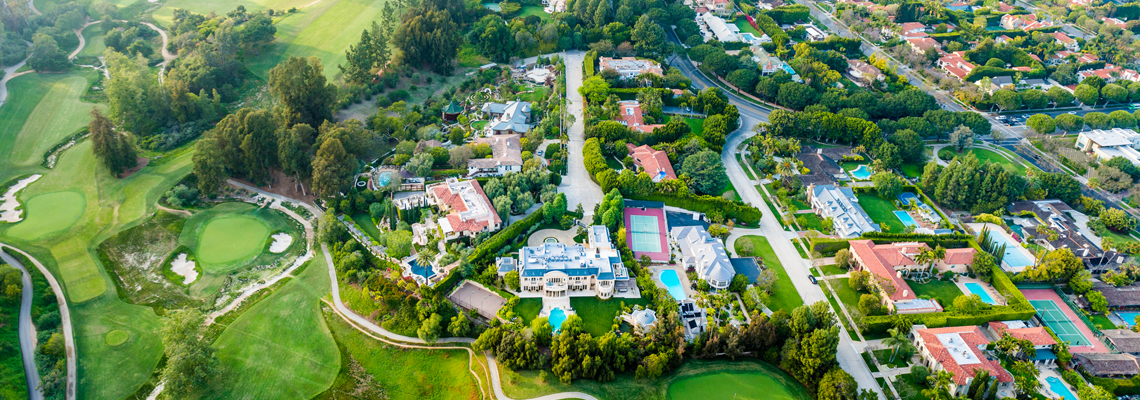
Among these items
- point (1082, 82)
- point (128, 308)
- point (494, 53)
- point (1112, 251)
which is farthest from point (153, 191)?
point (1082, 82)

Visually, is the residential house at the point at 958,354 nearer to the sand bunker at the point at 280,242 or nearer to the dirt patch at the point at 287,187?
the sand bunker at the point at 280,242

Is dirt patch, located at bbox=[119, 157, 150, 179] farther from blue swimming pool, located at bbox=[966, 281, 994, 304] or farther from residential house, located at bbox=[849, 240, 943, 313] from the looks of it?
blue swimming pool, located at bbox=[966, 281, 994, 304]

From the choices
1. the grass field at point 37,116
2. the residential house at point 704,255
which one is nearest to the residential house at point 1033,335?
the residential house at point 704,255

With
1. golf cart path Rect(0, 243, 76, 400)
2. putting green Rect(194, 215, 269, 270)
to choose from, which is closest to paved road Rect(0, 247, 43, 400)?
golf cart path Rect(0, 243, 76, 400)

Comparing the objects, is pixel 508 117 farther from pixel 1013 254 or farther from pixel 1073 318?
pixel 1073 318

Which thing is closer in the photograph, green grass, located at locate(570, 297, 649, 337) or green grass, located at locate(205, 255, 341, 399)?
green grass, located at locate(205, 255, 341, 399)

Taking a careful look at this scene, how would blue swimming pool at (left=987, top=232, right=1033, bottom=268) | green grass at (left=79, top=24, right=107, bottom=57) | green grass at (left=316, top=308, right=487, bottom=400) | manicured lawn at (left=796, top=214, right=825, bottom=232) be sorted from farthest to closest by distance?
green grass at (left=79, top=24, right=107, bottom=57) < manicured lawn at (left=796, top=214, right=825, bottom=232) < blue swimming pool at (left=987, top=232, right=1033, bottom=268) < green grass at (left=316, top=308, right=487, bottom=400)
